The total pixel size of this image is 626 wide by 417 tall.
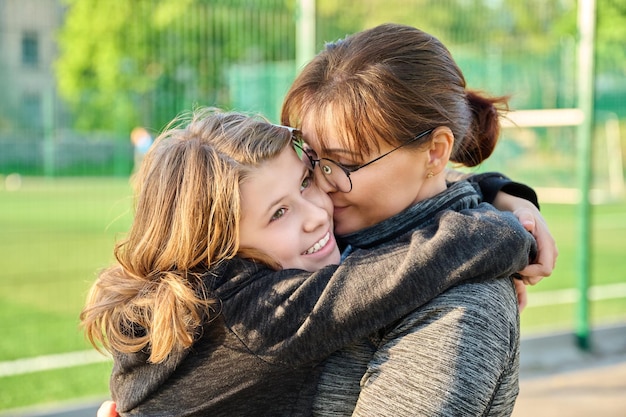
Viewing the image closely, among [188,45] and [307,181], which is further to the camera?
[188,45]

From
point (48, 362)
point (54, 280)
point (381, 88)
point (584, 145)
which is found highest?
point (381, 88)

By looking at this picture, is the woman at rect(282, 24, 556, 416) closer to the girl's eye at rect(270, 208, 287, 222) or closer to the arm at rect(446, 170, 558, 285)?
the arm at rect(446, 170, 558, 285)

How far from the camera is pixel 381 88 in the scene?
6.01 feet

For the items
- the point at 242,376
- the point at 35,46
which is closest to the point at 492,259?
the point at 242,376

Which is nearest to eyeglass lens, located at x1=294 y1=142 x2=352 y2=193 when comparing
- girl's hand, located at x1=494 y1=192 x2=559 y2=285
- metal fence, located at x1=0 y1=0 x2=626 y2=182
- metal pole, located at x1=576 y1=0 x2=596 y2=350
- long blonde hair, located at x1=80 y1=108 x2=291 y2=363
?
long blonde hair, located at x1=80 y1=108 x2=291 y2=363

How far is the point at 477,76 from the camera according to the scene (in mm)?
7086

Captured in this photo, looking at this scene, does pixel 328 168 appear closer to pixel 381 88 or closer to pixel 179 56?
pixel 381 88

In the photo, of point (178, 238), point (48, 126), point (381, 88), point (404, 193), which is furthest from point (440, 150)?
point (48, 126)

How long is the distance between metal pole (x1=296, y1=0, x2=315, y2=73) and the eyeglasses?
3.91 meters

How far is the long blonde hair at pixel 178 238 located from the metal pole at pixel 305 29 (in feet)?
13.3

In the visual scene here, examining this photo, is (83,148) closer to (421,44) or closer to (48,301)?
(48,301)

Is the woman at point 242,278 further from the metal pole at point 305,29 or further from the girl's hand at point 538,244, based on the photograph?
the metal pole at point 305,29

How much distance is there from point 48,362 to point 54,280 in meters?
0.63

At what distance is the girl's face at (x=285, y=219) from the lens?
5.76ft
